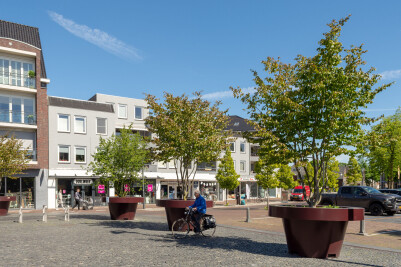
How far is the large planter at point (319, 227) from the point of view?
8.84 m

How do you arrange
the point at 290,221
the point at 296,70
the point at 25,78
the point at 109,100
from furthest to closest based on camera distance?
1. the point at 109,100
2. the point at 25,78
3. the point at 296,70
4. the point at 290,221

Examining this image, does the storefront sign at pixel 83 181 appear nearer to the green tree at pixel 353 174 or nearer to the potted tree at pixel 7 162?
the potted tree at pixel 7 162

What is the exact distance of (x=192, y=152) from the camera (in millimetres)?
16375

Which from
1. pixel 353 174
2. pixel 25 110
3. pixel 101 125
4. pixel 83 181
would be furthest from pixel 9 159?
pixel 353 174

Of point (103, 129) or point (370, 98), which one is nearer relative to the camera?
point (370, 98)

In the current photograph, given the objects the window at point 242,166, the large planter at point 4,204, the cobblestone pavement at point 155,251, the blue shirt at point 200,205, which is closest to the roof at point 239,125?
the window at point 242,166

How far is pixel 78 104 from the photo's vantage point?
127 feet

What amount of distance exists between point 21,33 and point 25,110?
7.58 metres

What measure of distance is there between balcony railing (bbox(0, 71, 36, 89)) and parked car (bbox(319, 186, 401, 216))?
84.5 ft

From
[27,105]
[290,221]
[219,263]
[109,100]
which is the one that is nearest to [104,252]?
[219,263]

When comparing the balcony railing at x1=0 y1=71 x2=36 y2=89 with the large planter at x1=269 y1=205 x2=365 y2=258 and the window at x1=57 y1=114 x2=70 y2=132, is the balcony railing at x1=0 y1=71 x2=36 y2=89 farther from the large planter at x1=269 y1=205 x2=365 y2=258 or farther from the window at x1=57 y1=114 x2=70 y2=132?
the large planter at x1=269 y1=205 x2=365 y2=258

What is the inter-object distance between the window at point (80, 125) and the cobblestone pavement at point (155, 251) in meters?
24.8

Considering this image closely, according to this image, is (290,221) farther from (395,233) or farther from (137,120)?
(137,120)

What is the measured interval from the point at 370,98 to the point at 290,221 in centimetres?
393
